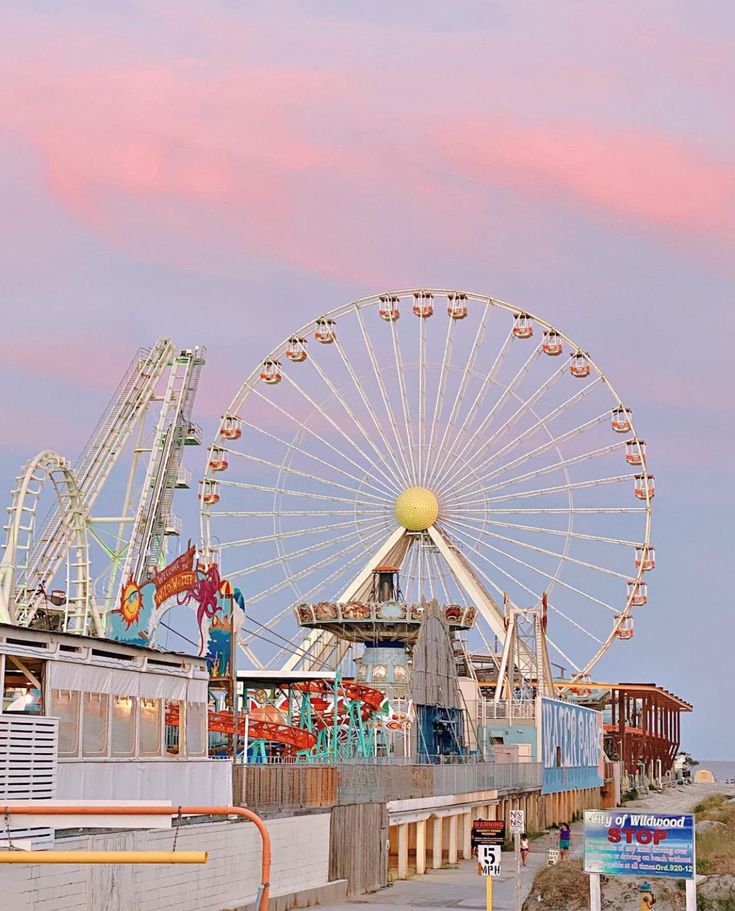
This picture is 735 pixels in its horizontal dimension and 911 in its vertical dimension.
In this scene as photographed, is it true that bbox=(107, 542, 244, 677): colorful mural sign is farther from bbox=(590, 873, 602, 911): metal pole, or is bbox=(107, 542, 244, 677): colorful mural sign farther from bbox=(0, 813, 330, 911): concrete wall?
bbox=(590, 873, 602, 911): metal pole

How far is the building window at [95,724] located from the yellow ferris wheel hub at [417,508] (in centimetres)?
4522

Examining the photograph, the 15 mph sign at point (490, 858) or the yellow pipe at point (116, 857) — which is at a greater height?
the yellow pipe at point (116, 857)

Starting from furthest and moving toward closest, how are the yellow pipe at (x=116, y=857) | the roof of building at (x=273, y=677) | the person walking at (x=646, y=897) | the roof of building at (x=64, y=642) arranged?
the roof of building at (x=273, y=677) < the person walking at (x=646, y=897) < the roof of building at (x=64, y=642) < the yellow pipe at (x=116, y=857)

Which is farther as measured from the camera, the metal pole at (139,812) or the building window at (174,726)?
the building window at (174,726)

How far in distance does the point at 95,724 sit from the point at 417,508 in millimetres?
45695

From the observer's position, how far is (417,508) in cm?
6681

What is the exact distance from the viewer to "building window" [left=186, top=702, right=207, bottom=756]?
25.4 metres

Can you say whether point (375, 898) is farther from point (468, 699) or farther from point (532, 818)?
point (468, 699)

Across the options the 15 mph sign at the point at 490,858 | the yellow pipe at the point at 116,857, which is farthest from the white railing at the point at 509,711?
the yellow pipe at the point at 116,857

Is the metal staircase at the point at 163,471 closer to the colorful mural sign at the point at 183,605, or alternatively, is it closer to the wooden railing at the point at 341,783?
the wooden railing at the point at 341,783

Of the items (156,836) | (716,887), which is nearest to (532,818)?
(716,887)

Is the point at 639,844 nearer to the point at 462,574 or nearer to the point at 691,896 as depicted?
the point at 691,896

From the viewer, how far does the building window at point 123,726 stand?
22.2 metres

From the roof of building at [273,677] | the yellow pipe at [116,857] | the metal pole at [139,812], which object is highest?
the metal pole at [139,812]
